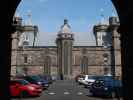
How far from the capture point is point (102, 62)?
347ft

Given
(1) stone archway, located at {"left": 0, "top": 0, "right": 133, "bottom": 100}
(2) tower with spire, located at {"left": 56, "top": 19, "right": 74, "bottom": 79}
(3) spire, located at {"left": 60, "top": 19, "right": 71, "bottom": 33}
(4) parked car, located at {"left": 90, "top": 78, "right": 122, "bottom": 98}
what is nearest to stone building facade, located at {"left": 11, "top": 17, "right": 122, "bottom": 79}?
(2) tower with spire, located at {"left": 56, "top": 19, "right": 74, "bottom": 79}

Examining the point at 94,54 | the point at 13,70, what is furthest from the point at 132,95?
the point at 94,54

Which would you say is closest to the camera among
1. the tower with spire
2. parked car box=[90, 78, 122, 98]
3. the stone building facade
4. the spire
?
parked car box=[90, 78, 122, 98]

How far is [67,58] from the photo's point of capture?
10525 cm

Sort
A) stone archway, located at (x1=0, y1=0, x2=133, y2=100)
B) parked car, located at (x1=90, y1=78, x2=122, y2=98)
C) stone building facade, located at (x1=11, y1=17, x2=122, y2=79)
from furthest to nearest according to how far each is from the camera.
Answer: stone building facade, located at (x1=11, y1=17, x2=122, y2=79) < parked car, located at (x1=90, y1=78, x2=122, y2=98) < stone archway, located at (x1=0, y1=0, x2=133, y2=100)

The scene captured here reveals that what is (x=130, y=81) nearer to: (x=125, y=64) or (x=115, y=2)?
(x=125, y=64)

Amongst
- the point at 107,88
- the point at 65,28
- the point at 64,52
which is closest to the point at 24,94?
the point at 107,88

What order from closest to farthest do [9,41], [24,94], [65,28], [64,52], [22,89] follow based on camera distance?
[9,41] → [22,89] → [24,94] → [64,52] → [65,28]

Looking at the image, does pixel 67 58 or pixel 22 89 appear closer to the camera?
pixel 22 89

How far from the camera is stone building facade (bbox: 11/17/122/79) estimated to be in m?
104

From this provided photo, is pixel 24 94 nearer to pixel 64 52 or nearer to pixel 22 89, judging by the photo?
pixel 22 89

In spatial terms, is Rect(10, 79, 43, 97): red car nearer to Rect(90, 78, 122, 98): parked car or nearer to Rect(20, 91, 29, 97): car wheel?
Rect(20, 91, 29, 97): car wheel

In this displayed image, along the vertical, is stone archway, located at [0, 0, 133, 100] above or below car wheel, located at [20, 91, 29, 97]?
above

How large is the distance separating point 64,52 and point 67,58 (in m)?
1.84
